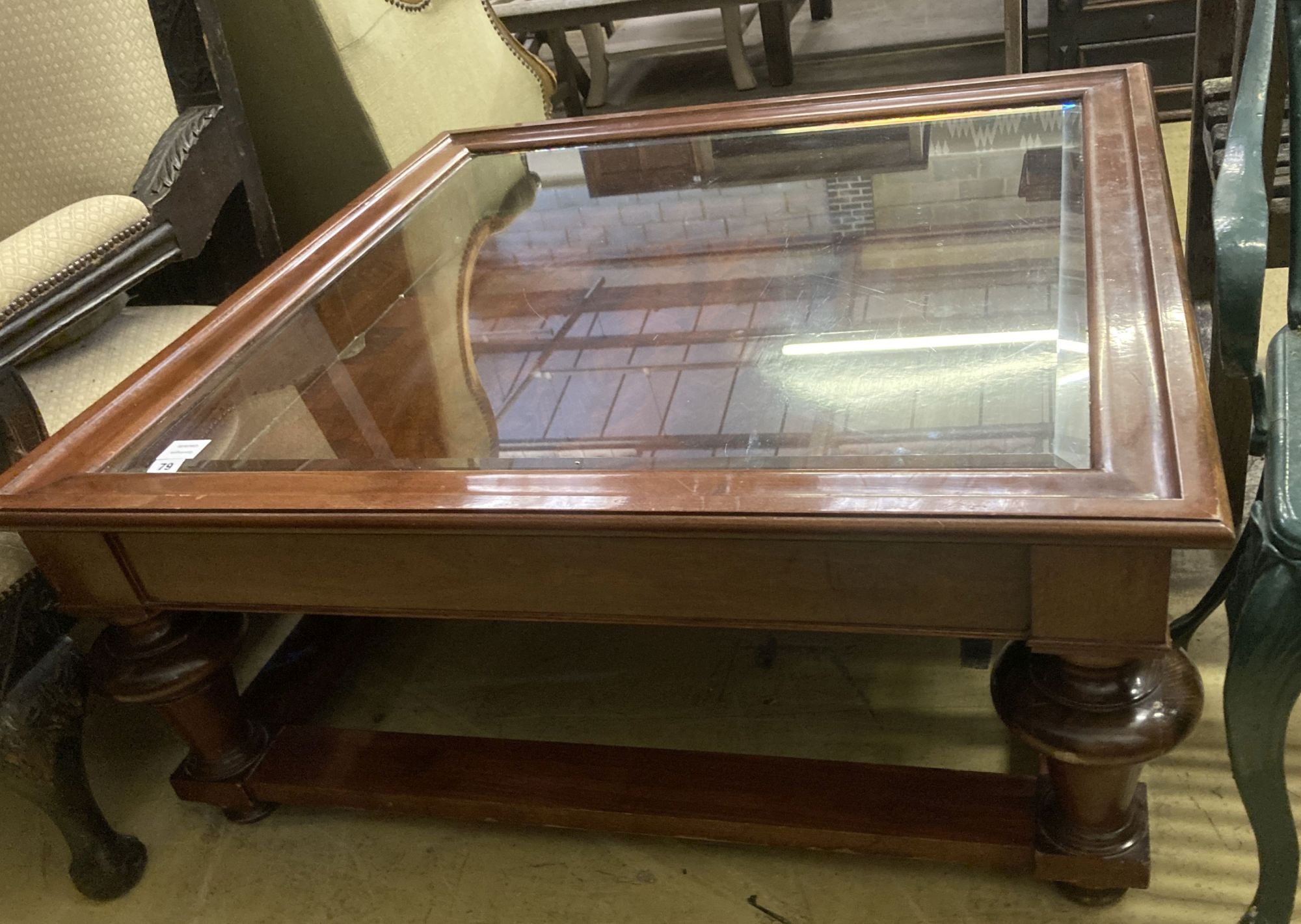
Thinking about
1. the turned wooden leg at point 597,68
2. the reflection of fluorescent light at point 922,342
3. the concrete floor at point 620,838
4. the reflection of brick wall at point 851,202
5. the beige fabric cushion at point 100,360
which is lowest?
the concrete floor at point 620,838

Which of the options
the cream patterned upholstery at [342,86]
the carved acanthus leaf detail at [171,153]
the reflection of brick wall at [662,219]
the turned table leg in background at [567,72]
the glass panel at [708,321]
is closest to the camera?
the glass panel at [708,321]

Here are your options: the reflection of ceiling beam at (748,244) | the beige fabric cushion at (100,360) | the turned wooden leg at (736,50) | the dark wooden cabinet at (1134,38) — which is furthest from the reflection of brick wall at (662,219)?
the turned wooden leg at (736,50)

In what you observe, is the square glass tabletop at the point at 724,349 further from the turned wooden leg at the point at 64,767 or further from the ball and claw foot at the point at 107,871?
the ball and claw foot at the point at 107,871

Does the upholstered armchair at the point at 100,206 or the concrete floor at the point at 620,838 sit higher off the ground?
the upholstered armchair at the point at 100,206

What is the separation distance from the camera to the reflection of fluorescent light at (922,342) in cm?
93

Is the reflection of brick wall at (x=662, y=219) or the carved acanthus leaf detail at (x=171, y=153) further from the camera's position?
the carved acanthus leaf detail at (x=171, y=153)

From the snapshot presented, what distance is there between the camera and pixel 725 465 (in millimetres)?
828

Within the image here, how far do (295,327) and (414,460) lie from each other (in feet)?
1.03

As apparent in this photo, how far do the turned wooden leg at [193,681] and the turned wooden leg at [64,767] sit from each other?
0.15 feet

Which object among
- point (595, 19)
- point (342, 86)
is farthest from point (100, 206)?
point (595, 19)

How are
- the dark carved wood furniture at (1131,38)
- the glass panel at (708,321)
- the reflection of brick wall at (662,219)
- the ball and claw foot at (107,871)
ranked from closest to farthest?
the glass panel at (708,321)
the ball and claw foot at (107,871)
the reflection of brick wall at (662,219)
the dark carved wood furniture at (1131,38)

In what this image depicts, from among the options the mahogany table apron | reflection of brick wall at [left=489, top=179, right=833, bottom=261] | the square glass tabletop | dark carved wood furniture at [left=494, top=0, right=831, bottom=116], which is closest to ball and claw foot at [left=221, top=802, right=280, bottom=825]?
the mahogany table apron

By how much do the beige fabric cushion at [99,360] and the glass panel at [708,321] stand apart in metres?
0.33

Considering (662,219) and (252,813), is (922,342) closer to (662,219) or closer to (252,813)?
(662,219)
